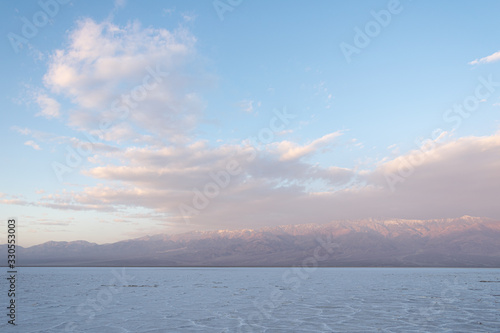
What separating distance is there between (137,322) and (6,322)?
1415cm

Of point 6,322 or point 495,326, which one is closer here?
point 495,326

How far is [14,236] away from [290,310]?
1335 inches

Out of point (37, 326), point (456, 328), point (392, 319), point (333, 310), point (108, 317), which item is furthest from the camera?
point (333, 310)

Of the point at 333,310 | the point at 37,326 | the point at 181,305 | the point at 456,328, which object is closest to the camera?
the point at 456,328

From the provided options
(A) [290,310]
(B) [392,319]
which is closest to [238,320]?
(A) [290,310]

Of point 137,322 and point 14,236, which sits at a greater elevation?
point 14,236

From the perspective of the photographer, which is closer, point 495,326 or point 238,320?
point 495,326

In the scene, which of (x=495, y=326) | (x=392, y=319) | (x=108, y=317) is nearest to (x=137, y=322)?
(x=108, y=317)

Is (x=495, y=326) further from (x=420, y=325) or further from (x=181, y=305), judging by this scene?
(x=181, y=305)

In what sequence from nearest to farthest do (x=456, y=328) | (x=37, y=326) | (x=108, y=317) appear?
1. (x=456, y=328)
2. (x=37, y=326)
3. (x=108, y=317)

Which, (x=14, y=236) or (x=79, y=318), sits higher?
(x=14, y=236)

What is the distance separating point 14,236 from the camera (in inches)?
1580

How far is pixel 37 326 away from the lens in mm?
37312

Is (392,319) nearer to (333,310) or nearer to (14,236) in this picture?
(333,310)
